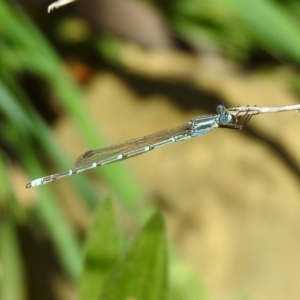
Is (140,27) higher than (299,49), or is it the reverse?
(140,27)

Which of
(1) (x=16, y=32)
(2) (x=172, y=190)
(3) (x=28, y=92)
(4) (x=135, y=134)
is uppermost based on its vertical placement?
(3) (x=28, y=92)

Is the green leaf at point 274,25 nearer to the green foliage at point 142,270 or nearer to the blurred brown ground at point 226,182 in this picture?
the blurred brown ground at point 226,182

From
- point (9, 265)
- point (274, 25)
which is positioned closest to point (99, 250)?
point (9, 265)

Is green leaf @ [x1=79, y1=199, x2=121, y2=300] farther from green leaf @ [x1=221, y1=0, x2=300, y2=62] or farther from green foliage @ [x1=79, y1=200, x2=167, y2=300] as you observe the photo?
green leaf @ [x1=221, y1=0, x2=300, y2=62]

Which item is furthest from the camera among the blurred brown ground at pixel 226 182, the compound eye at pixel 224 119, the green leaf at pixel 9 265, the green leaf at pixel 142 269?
the blurred brown ground at pixel 226 182

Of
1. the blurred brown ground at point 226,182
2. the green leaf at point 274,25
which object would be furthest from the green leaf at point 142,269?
the blurred brown ground at point 226,182

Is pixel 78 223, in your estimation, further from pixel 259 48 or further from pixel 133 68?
pixel 259 48

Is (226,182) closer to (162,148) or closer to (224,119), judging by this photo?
(162,148)

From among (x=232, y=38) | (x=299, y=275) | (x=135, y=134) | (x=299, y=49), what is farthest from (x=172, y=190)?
(x=232, y=38)
